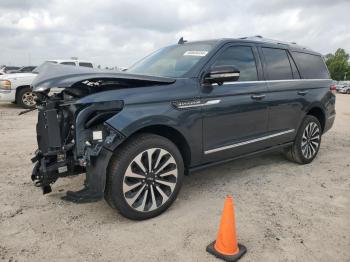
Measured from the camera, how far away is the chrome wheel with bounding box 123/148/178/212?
3.11 meters

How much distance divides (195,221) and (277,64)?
2.63m

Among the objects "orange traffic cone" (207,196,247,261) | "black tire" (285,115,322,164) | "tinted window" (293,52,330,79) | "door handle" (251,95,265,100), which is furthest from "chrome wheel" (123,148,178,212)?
"tinted window" (293,52,330,79)

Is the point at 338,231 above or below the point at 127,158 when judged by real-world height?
below

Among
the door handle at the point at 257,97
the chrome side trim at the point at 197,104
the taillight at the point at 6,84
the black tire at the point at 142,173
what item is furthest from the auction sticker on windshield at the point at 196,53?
the taillight at the point at 6,84

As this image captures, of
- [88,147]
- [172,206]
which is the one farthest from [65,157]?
[172,206]

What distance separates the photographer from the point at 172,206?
11.9 feet

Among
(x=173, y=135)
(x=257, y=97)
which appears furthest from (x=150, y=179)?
(x=257, y=97)

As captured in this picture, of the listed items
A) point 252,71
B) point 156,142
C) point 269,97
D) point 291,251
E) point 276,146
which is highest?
point 252,71

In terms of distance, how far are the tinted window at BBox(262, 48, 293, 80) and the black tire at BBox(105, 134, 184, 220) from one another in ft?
6.54

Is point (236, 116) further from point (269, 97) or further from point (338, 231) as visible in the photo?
point (338, 231)

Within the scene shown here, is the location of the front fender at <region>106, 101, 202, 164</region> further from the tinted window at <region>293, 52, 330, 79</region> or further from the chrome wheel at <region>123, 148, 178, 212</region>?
the tinted window at <region>293, 52, 330, 79</region>

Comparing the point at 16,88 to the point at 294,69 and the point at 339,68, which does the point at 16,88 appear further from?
the point at 339,68

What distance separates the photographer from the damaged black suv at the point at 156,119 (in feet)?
9.72

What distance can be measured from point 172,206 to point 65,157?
1.28m
